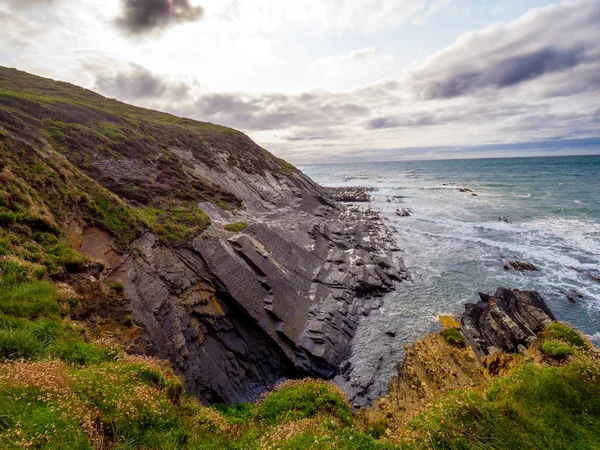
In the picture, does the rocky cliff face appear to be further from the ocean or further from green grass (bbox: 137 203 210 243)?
the ocean

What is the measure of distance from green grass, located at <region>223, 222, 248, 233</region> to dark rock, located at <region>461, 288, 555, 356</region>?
713 inches

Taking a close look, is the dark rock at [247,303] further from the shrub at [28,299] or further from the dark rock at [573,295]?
the dark rock at [573,295]

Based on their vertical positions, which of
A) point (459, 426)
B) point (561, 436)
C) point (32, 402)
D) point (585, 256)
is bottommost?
point (585, 256)

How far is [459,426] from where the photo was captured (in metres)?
6.79

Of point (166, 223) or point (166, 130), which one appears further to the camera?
point (166, 130)

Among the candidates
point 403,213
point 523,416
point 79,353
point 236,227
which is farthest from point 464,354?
point 403,213

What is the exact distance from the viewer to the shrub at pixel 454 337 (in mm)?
14508

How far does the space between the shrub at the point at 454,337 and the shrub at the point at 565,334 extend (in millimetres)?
3757

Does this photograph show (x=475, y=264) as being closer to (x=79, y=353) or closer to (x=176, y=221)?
(x=176, y=221)

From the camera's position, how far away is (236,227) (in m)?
24.4

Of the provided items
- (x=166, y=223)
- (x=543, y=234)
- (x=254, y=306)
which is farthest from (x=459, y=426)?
(x=543, y=234)

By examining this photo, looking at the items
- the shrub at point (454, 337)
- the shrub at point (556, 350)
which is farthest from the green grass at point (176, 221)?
the shrub at point (556, 350)

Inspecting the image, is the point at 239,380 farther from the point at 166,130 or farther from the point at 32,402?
the point at 166,130

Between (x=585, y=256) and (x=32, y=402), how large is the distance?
141ft
